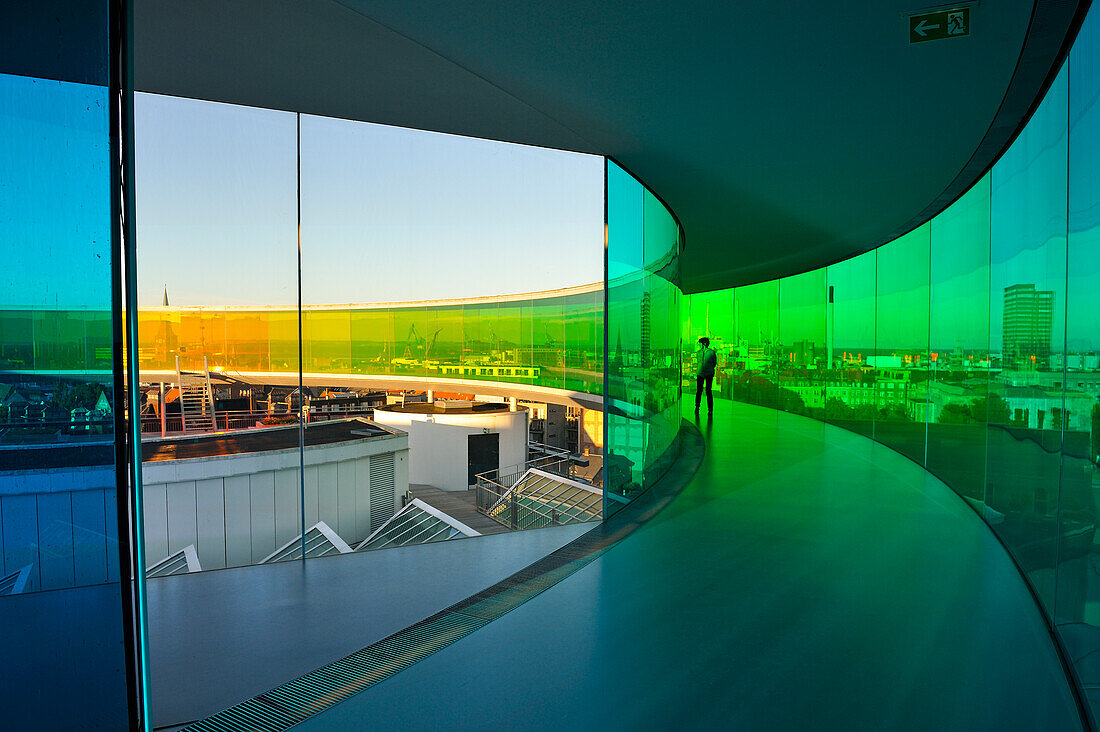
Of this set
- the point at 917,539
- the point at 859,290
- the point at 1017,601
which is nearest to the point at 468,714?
the point at 1017,601

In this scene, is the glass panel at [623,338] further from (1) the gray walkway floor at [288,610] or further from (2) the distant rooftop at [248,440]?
(2) the distant rooftop at [248,440]

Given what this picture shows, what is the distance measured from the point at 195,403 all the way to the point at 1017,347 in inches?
190

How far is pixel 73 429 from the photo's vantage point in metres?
1.66

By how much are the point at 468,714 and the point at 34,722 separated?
1.24 metres

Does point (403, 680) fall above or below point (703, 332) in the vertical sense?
below

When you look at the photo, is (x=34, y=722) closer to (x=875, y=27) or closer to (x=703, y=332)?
(x=875, y=27)

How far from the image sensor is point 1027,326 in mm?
3479

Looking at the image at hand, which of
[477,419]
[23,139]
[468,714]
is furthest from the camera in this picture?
[477,419]

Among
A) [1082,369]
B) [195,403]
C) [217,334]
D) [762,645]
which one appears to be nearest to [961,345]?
[1082,369]

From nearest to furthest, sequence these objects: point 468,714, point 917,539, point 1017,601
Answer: point 468,714
point 1017,601
point 917,539

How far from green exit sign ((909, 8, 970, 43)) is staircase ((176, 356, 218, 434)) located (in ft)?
13.7

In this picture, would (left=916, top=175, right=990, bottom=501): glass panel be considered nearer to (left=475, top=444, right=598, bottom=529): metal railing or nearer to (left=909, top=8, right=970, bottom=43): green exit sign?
(left=909, top=8, right=970, bottom=43): green exit sign

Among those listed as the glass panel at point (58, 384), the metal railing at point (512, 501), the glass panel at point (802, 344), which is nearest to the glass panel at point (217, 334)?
the metal railing at point (512, 501)

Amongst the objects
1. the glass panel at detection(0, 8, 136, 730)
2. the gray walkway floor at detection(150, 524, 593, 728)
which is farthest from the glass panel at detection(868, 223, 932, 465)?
the glass panel at detection(0, 8, 136, 730)
